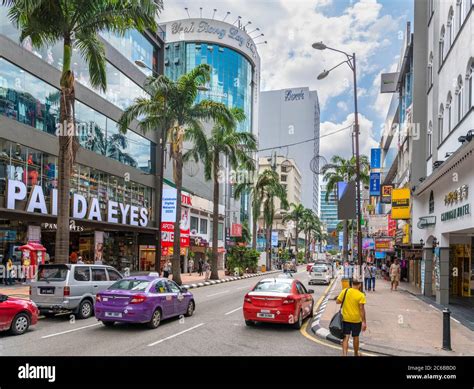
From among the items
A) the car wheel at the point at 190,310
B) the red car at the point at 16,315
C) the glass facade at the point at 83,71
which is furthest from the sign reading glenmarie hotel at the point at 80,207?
the red car at the point at 16,315

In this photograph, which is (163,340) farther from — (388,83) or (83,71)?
(388,83)

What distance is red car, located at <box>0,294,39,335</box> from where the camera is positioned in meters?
11.4

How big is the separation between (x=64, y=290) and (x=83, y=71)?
22.4 metres

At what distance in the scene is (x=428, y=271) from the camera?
24375 millimetres

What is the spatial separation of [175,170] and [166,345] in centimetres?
1980

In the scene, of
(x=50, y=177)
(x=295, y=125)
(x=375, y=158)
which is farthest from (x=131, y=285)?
(x=295, y=125)

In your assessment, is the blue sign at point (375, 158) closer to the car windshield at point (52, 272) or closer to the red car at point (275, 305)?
the red car at point (275, 305)

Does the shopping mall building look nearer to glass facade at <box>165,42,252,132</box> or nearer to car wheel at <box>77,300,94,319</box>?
car wheel at <box>77,300,94,319</box>

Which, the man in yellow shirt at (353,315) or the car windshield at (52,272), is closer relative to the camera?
the man in yellow shirt at (353,315)

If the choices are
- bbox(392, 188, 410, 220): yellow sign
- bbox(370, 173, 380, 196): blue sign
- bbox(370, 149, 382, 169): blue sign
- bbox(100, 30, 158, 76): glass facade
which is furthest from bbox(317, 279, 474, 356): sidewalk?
bbox(100, 30, 158, 76): glass facade

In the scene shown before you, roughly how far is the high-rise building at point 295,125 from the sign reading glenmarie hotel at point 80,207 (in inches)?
5269

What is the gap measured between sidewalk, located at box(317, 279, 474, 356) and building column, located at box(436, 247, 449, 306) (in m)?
1.03

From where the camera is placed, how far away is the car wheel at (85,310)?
1471 cm
